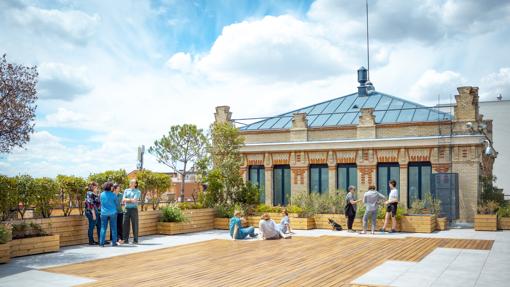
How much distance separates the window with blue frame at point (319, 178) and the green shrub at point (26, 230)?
1541cm

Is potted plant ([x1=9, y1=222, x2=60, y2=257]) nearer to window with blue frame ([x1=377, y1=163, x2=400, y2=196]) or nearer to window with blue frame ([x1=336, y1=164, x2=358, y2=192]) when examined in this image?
window with blue frame ([x1=336, y1=164, x2=358, y2=192])

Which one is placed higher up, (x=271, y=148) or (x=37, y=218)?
(x=271, y=148)

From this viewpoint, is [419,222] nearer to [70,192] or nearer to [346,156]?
[346,156]

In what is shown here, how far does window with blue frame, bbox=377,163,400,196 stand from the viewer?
24.5 metres

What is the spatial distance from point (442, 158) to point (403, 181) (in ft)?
6.74

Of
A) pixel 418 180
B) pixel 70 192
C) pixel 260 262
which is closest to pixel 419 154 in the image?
pixel 418 180

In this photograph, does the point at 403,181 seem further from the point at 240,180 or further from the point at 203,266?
the point at 203,266

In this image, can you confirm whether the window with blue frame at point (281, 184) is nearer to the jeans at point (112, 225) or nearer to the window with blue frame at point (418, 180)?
the window with blue frame at point (418, 180)

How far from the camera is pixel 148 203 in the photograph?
1994 centimetres

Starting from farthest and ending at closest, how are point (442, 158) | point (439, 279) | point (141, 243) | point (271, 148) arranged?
point (271, 148)
point (442, 158)
point (141, 243)
point (439, 279)

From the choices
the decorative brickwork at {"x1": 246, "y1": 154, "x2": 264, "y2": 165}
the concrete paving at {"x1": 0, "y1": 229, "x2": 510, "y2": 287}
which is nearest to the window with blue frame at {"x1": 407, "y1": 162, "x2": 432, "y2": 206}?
the decorative brickwork at {"x1": 246, "y1": 154, "x2": 264, "y2": 165}

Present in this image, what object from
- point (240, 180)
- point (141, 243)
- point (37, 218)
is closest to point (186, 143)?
point (240, 180)

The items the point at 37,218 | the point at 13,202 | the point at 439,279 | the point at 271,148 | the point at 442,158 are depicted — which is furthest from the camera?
the point at 271,148

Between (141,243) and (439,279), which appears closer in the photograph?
(439,279)
